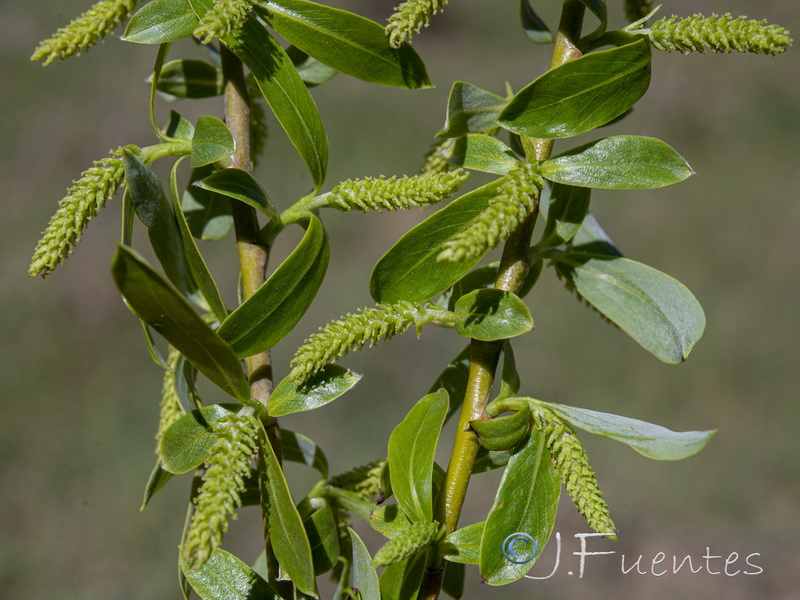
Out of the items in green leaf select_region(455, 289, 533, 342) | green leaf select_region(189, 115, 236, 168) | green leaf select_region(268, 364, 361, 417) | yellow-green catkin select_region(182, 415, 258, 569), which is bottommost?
green leaf select_region(268, 364, 361, 417)

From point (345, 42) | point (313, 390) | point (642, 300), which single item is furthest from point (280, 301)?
point (642, 300)

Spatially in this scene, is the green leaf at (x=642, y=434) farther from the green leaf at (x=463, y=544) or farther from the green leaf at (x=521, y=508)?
the green leaf at (x=463, y=544)

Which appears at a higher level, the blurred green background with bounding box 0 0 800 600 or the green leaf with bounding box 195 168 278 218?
the green leaf with bounding box 195 168 278 218

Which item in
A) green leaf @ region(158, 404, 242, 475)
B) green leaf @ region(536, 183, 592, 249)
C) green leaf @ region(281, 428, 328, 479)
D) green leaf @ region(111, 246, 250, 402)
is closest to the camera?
green leaf @ region(111, 246, 250, 402)

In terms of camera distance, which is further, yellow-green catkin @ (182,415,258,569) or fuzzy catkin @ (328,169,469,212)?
fuzzy catkin @ (328,169,469,212)

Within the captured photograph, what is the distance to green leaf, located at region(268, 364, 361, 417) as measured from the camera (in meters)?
0.78

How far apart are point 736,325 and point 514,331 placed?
563cm

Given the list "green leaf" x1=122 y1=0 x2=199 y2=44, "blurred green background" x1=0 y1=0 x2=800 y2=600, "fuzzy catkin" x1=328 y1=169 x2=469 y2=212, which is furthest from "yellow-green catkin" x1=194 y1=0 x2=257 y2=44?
"blurred green background" x1=0 y1=0 x2=800 y2=600

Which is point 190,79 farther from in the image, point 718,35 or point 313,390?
point 718,35

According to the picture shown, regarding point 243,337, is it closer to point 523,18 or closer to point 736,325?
point 523,18

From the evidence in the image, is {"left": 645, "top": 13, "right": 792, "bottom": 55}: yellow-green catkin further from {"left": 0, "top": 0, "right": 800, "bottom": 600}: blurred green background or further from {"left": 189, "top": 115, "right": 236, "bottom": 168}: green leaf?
{"left": 0, "top": 0, "right": 800, "bottom": 600}: blurred green background

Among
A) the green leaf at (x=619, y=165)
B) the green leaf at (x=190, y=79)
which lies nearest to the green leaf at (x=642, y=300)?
the green leaf at (x=619, y=165)

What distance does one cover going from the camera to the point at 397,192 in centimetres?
77

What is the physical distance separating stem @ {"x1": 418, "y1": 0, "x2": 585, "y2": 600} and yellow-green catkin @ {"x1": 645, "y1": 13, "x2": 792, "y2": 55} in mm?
98
